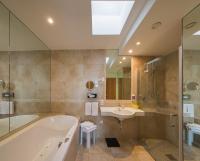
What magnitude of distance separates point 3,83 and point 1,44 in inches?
27.4

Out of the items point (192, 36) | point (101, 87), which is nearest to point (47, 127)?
point (101, 87)

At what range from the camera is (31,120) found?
2812mm

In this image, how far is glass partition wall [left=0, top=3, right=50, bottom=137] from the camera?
7.51 feet

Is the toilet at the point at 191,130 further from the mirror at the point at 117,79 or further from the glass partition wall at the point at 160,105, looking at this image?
the mirror at the point at 117,79

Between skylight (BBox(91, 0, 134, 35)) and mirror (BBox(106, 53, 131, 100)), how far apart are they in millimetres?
1141

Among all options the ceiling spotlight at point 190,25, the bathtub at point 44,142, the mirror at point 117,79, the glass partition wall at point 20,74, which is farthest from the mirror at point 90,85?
the ceiling spotlight at point 190,25

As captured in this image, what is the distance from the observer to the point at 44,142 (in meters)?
2.69

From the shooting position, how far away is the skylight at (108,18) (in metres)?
2.21

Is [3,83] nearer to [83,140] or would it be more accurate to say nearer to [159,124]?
[83,140]

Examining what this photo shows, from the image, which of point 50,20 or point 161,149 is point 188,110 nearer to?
point 161,149

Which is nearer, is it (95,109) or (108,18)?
(108,18)

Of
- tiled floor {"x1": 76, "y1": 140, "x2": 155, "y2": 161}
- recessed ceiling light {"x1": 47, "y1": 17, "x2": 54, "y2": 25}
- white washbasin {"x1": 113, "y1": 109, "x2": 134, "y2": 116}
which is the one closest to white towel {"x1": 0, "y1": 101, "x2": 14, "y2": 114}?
tiled floor {"x1": 76, "y1": 140, "x2": 155, "y2": 161}

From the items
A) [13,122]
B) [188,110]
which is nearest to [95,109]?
[13,122]

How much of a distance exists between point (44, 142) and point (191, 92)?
2835mm
